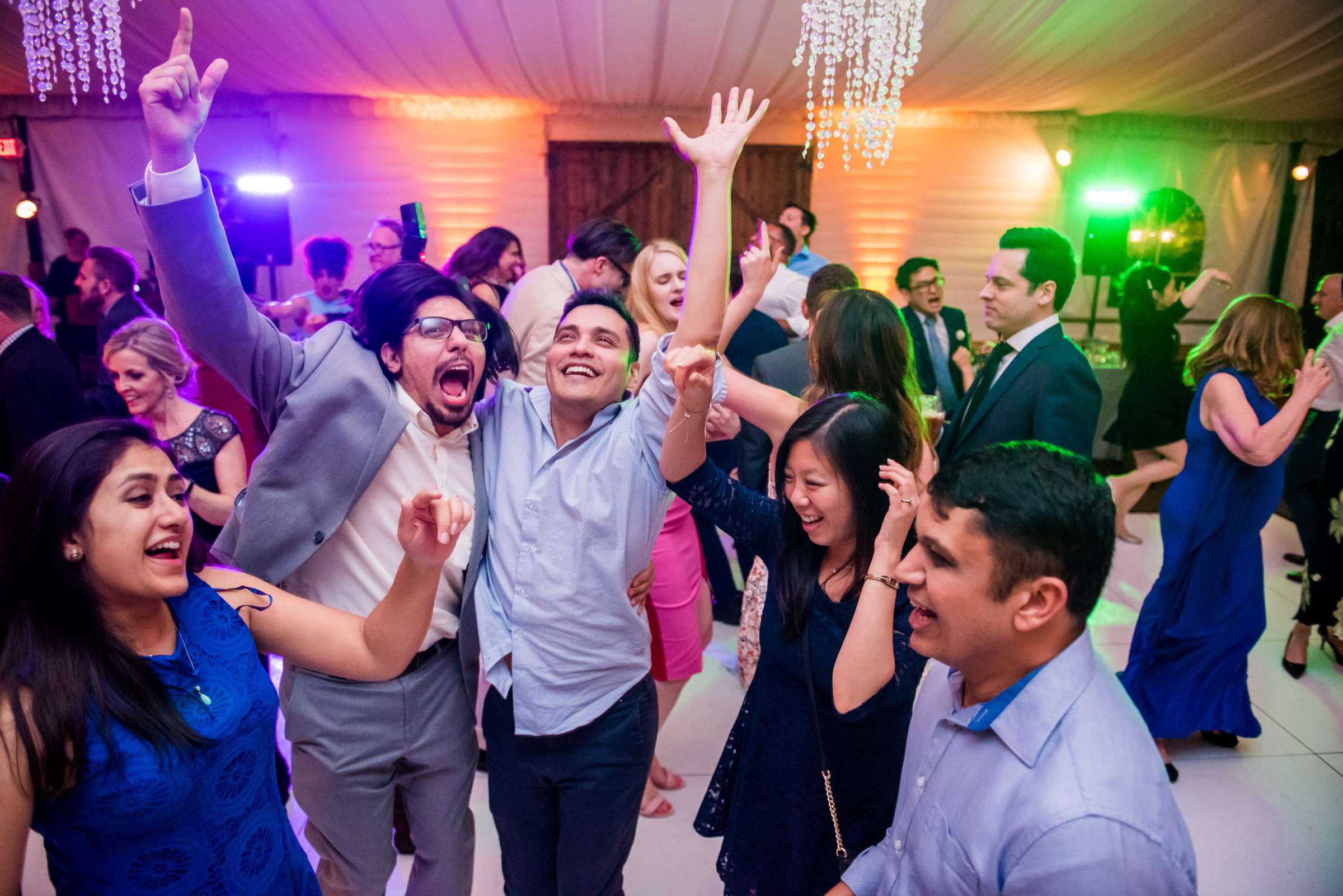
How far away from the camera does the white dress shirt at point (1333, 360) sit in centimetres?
309

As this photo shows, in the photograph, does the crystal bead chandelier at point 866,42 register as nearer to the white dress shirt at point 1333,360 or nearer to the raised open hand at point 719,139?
the raised open hand at point 719,139

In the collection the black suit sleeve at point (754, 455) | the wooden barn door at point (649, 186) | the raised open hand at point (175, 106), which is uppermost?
the wooden barn door at point (649, 186)

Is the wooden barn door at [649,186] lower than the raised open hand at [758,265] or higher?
higher

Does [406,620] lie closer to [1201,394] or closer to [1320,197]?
[1201,394]

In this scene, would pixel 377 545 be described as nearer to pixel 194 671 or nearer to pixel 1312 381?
pixel 194 671

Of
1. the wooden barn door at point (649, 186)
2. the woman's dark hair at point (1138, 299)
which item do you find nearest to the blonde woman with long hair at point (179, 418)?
the woman's dark hair at point (1138, 299)

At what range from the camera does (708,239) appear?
1.50m

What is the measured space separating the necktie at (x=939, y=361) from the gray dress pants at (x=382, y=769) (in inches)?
164

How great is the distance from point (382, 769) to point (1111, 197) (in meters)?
8.49

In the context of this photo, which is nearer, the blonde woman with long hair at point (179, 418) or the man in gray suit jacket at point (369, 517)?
the man in gray suit jacket at point (369, 517)

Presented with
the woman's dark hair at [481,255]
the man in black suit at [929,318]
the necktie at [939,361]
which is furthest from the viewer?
the necktie at [939,361]

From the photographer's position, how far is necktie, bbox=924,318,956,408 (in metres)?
5.16

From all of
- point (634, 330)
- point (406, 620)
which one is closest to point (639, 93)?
point (634, 330)

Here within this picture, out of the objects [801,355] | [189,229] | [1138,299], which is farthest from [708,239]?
[1138,299]
